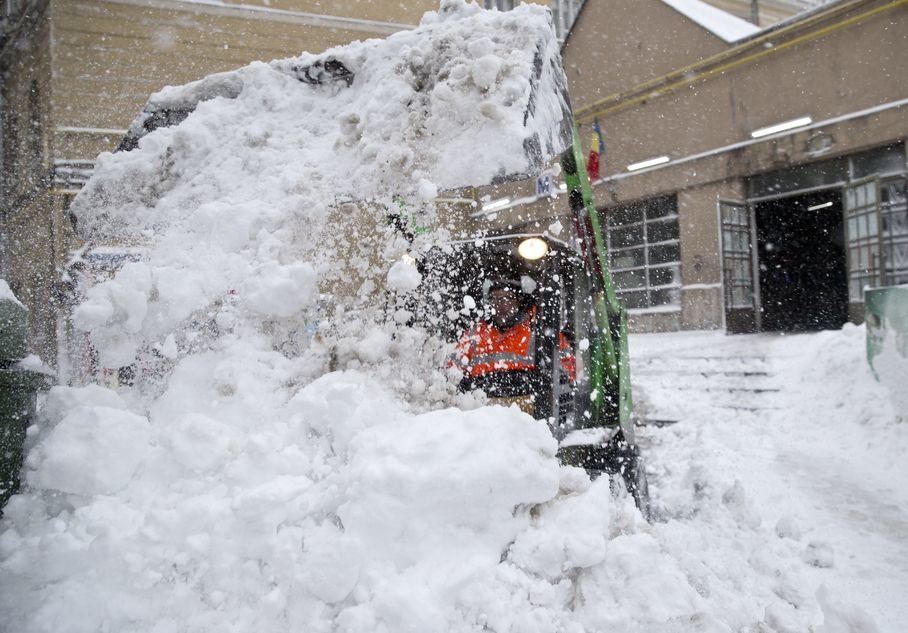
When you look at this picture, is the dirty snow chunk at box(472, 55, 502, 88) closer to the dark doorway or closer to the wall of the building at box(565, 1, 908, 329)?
the wall of the building at box(565, 1, 908, 329)

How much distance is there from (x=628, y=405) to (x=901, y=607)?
1630 mm

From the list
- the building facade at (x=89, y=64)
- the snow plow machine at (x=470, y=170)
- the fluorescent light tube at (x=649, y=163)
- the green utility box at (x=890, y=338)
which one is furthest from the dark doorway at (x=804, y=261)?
the snow plow machine at (x=470, y=170)

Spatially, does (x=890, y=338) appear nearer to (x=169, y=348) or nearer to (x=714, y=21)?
(x=169, y=348)

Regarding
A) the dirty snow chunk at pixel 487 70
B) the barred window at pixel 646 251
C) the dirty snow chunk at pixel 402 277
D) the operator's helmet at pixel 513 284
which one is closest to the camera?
the dirty snow chunk at pixel 487 70

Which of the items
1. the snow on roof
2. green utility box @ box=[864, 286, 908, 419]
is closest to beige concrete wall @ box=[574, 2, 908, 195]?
the snow on roof

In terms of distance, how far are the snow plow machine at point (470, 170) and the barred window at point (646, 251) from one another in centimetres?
872

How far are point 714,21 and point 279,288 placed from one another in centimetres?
1240

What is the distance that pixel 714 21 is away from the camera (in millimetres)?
11922

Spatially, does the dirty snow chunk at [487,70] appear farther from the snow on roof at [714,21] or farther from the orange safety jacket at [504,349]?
the snow on roof at [714,21]

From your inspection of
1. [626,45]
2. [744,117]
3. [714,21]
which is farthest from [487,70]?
[626,45]

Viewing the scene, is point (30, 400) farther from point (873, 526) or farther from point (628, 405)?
point (873, 526)

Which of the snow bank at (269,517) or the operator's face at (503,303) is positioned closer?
the snow bank at (269,517)

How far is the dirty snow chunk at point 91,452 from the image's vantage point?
6.48ft

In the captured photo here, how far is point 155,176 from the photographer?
10.0ft
